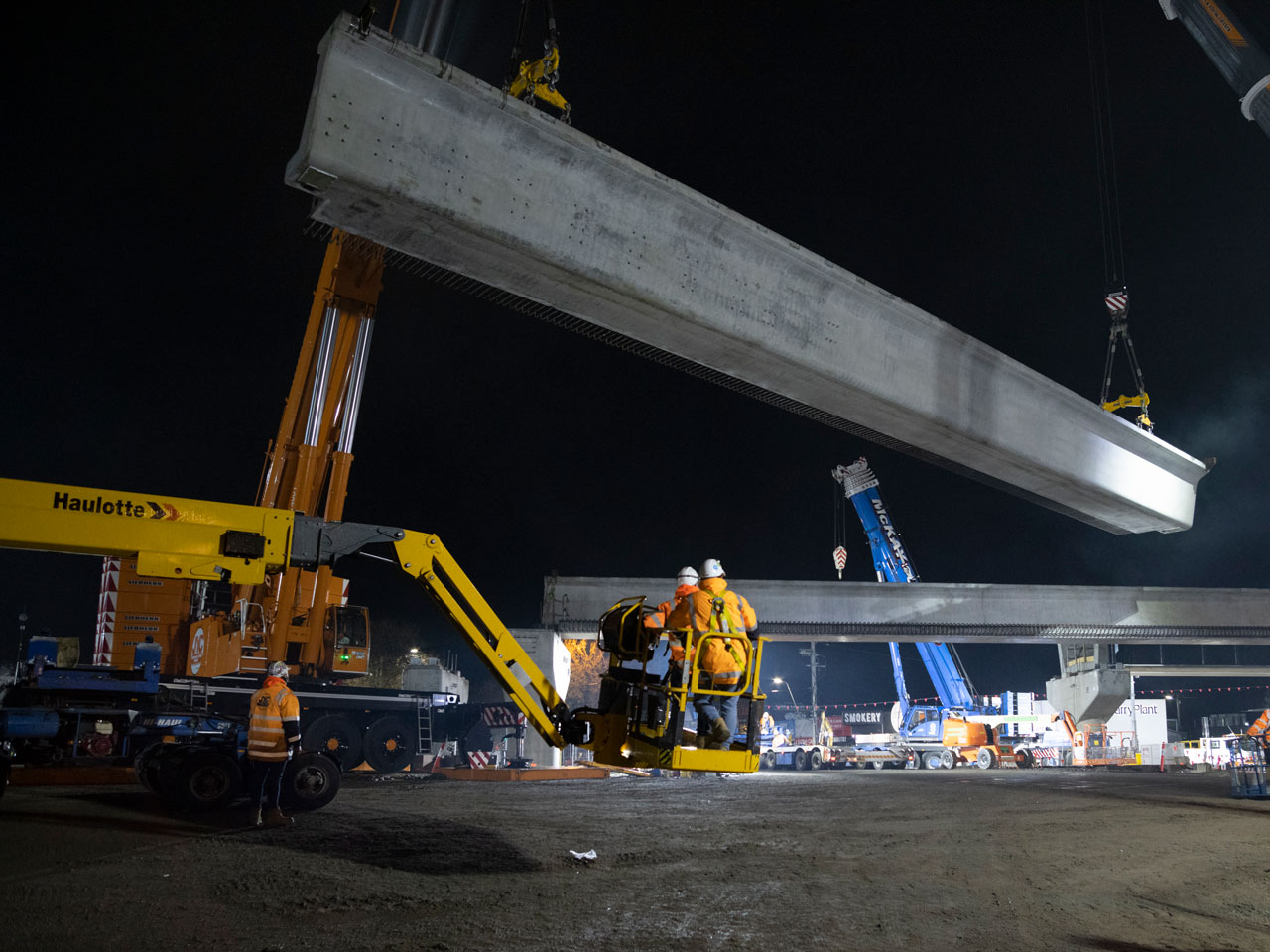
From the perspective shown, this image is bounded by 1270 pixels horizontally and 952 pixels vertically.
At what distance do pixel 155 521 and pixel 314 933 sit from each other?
317 centimetres

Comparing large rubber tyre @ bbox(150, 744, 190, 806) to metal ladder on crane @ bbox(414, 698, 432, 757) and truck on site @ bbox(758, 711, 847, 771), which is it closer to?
metal ladder on crane @ bbox(414, 698, 432, 757)

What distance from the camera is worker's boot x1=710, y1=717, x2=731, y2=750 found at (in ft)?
23.6

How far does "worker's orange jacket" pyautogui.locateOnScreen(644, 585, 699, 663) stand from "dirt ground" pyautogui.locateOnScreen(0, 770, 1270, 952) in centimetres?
163

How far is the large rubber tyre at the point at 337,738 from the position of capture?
62.5 feet

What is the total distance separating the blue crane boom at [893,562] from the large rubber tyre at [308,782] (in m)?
29.2

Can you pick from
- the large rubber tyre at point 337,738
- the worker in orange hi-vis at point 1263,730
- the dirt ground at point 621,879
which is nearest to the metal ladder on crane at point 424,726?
the large rubber tyre at point 337,738

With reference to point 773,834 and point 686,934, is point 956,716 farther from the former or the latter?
point 686,934

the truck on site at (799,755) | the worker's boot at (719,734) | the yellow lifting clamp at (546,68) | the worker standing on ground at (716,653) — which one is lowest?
the truck on site at (799,755)

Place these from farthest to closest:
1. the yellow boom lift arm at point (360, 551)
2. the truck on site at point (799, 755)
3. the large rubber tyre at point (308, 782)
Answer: the truck on site at point (799, 755) < the large rubber tyre at point (308, 782) < the yellow boom lift arm at point (360, 551)

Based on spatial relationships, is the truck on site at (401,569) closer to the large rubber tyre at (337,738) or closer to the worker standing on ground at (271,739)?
the worker standing on ground at (271,739)

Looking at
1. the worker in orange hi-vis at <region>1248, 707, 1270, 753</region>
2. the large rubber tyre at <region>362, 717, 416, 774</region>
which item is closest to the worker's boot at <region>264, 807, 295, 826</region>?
the large rubber tyre at <region>362, 717, 416, 774</region>

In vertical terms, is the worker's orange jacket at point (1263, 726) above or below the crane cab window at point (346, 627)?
below

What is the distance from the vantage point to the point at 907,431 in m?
12.5

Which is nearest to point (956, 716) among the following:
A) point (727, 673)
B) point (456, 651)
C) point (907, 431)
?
point (907, 431)
